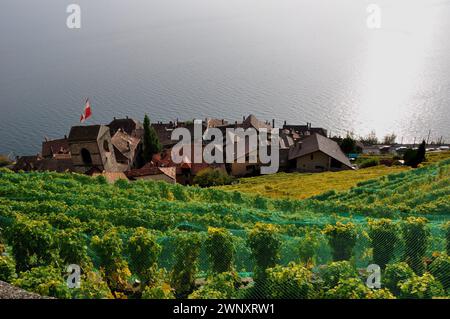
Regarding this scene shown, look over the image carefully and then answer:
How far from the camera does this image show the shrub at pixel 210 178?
44.6 metres

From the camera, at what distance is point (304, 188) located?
34.7m

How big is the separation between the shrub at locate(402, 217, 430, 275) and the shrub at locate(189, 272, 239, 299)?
499 centimetres

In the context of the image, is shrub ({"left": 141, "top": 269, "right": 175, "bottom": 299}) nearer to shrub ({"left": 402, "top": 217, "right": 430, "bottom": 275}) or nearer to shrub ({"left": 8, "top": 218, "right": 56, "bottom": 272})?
shrub ({"left": 8, "top": 218, "right": 56, "bottom": 272})

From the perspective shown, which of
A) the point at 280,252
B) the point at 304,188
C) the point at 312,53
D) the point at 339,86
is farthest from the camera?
the point at 312,53

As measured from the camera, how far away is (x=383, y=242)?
1212cm

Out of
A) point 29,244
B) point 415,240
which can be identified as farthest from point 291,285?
point 29,244

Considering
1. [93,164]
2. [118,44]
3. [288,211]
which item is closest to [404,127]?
[93,164]

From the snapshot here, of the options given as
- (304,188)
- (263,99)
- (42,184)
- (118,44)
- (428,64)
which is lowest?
(304,188)

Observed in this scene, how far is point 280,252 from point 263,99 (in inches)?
3837

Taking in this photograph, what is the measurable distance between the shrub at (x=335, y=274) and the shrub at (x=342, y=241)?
4.63 feet

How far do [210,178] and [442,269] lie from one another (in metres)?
34.8

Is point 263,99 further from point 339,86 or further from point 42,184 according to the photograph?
point 42,184

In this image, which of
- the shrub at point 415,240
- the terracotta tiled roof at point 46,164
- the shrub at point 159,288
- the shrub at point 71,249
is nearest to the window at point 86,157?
the terracotta tiled roof at point 46,164

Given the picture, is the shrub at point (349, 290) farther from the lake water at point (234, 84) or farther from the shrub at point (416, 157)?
the lake water at point (234, 84)
